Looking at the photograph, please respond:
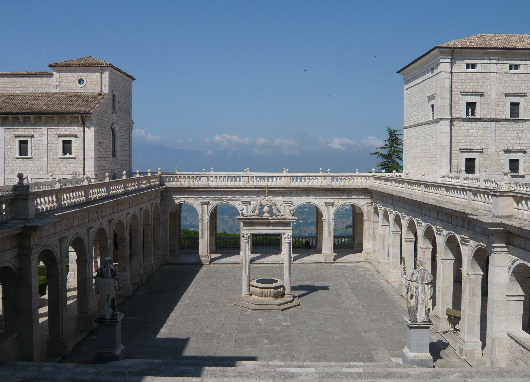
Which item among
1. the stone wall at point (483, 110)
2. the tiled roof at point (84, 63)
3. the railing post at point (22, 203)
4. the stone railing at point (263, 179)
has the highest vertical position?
the tiled roof at point (84, 63)

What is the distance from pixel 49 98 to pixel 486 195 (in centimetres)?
2920

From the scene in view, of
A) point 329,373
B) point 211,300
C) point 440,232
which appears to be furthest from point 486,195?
point 211,300

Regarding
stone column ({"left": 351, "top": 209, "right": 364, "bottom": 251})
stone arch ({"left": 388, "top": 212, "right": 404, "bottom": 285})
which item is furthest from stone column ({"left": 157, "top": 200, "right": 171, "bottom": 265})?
stone arch ({"left": 388, "top": 212, "right": 404, "bottom": 285})

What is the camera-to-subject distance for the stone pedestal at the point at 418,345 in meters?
18.6

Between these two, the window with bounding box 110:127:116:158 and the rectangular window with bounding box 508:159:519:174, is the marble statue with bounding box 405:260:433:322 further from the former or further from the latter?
the window with bounding box 110:127:116:158

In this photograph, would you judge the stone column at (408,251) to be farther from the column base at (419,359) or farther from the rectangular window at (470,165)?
the column base at (419,359)

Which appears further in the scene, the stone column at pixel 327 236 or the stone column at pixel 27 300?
the stone column at pixel 327 236

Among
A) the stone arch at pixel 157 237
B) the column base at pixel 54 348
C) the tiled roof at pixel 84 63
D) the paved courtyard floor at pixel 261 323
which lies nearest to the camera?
the column base at pixel 54 348

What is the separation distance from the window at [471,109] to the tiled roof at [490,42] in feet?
11.7

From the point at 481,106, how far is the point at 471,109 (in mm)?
626


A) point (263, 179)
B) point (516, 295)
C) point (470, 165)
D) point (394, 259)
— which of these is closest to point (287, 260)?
point (394, 259)

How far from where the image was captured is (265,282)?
2923 cm

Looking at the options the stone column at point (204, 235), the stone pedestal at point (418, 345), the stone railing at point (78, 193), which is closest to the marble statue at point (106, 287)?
the stone railing at point (78, 193)

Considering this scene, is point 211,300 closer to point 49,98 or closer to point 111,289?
point 111,289
